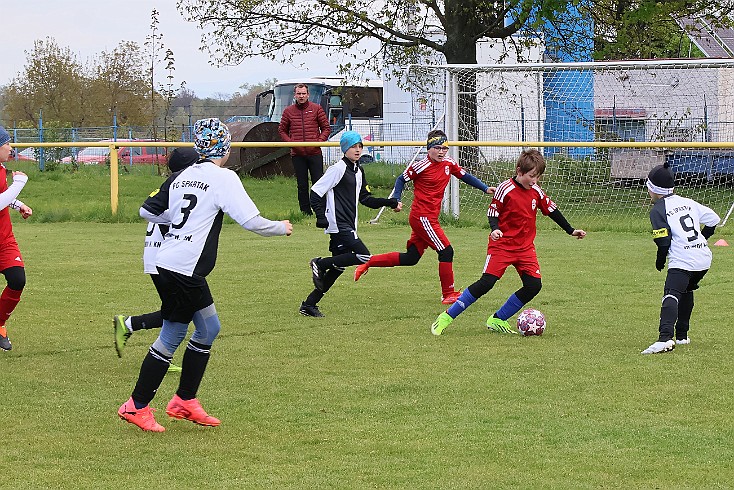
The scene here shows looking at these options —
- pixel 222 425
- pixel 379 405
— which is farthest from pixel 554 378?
pixel 222 425

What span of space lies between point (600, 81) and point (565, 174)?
4.14m

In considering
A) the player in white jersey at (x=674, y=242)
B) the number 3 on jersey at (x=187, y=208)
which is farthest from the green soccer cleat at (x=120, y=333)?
the player in white jersey at (x=674, y=242)

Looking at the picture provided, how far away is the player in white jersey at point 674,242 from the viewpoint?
7.88 m

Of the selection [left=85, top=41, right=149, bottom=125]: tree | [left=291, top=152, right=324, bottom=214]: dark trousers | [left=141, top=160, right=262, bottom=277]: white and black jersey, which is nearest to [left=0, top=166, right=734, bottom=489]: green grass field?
[left=141, top=160, right=262, bottom=277]: white and black jersey

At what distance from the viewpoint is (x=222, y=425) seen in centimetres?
600

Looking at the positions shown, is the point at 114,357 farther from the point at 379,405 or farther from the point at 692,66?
the point at 692,66

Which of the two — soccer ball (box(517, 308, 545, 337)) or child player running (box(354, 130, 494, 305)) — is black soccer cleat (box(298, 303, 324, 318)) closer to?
child player running (box(354, 130, 494, 305))

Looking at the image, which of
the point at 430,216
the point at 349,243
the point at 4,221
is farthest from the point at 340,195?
the point at 4,221

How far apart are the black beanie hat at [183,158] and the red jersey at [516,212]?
113 inches

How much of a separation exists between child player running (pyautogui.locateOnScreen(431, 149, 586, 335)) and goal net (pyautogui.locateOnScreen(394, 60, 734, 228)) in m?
8.10

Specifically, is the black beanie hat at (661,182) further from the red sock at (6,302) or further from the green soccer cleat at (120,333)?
A: the red sock at (6,302)

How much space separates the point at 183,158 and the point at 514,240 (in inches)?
126

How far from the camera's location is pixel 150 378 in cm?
586

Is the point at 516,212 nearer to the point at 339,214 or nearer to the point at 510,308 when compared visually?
the point at 510,308
